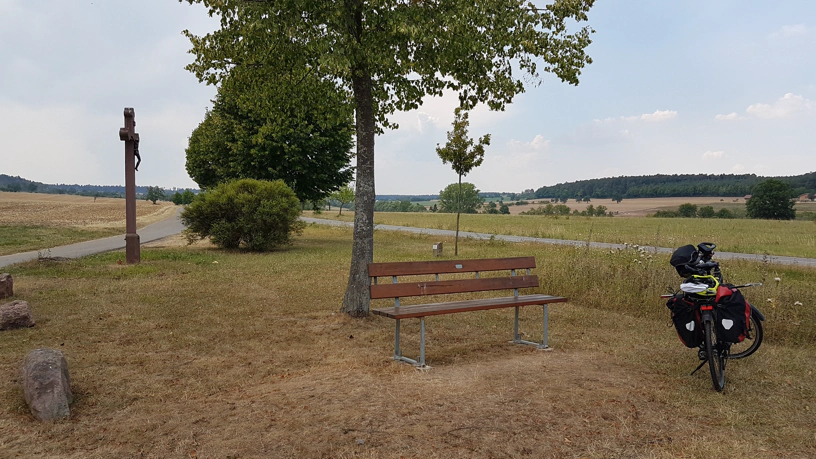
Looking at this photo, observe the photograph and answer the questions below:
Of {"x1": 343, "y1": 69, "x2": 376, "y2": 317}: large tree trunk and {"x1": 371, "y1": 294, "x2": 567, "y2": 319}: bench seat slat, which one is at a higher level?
{"x1": 343, "y1": 69, "x2": 376, "y2": 317}: large tree trunk

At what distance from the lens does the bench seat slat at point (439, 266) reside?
6.33 metres

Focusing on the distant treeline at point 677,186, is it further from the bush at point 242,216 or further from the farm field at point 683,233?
the bush at point 242,216

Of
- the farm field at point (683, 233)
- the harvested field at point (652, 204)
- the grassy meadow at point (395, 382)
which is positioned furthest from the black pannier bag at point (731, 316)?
the harvested field at point (652, 204)

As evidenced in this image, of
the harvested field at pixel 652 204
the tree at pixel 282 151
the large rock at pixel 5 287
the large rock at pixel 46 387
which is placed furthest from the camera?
the harvested field at pixel 652 204

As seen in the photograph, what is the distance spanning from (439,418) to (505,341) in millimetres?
2990

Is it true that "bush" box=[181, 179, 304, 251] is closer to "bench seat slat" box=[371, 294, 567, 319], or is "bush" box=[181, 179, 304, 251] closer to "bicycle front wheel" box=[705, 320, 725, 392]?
"bench seat slat" box=[371, 294, 567, 319]

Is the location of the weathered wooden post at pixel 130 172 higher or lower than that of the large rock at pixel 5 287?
higher

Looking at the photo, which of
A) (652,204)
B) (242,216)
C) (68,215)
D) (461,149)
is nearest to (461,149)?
(461,149)

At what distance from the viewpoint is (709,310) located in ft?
17.2

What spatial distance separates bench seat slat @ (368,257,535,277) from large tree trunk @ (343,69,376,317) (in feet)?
5.91

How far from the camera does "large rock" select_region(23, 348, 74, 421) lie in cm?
450

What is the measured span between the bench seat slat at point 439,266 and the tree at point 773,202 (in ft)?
226

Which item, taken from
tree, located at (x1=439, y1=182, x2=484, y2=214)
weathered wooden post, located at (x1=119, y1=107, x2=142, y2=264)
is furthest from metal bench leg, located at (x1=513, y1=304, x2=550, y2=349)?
tree, located at (x1=439, y1=182, x2=484, y2=214)

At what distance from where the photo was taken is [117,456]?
12.6 ft
